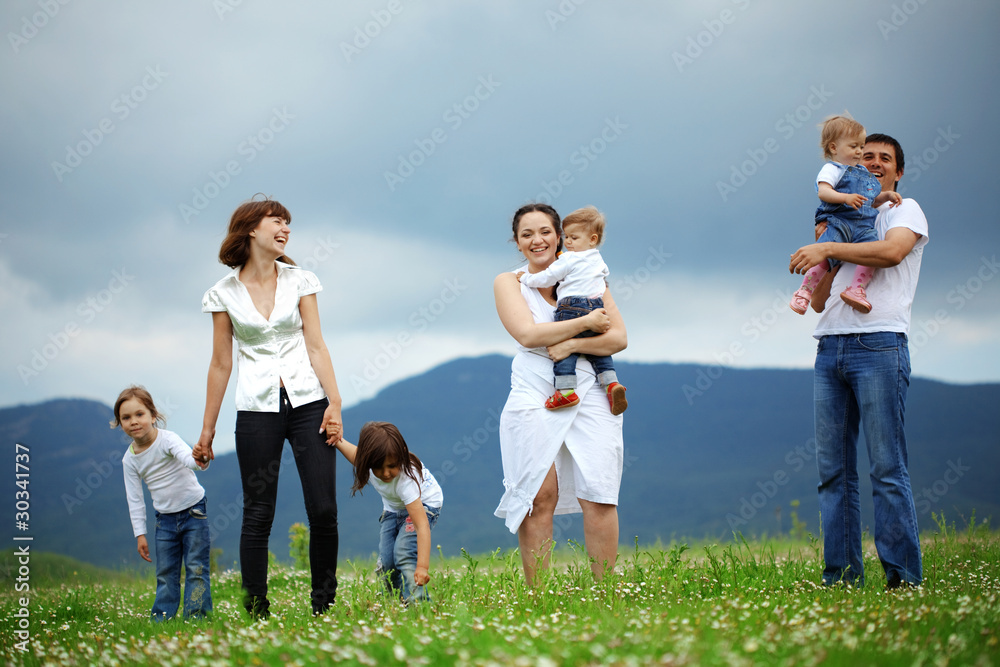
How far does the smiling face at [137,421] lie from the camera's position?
708cm

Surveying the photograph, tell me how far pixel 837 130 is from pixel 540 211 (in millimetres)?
2442

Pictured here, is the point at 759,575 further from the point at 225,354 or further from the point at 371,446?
the point at 225,354

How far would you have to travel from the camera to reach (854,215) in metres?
5.60

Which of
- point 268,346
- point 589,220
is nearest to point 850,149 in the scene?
point 589,220

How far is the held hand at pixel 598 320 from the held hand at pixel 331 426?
1.99 m

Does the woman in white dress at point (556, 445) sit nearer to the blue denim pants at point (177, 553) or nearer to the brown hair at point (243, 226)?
the brown hair at point (243, 226)

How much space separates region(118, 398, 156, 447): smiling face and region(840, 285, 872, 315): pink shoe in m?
6.23

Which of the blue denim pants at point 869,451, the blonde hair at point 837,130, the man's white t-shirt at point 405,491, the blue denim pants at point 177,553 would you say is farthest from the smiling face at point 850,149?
the blue denim pants at point 177,553

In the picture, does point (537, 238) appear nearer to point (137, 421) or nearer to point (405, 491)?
point (405, 491)

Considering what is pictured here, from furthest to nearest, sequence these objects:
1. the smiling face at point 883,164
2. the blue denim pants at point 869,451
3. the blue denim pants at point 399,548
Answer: the blue denim pants at point 399,548
the smiling face at point 883,164
the blue denim pants at point 869,451

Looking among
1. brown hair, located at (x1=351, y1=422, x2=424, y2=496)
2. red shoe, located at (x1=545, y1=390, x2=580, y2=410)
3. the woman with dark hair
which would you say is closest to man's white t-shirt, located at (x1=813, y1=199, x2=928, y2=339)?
red shoe, located at (x1=545, y1=390, x2=580, y2=410)

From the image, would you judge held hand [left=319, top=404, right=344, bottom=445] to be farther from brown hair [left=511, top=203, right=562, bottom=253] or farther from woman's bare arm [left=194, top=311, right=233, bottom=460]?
brown hair [left=511, top=203, right=562, bottom=253]

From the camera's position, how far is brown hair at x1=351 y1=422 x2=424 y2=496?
600 centimetres

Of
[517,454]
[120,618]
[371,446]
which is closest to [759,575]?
[517,454]
